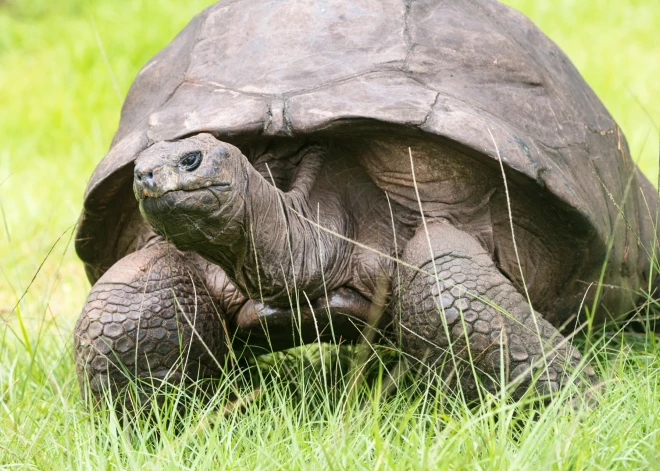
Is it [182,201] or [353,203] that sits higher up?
[182,201]

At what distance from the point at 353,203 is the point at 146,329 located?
33.7 inches

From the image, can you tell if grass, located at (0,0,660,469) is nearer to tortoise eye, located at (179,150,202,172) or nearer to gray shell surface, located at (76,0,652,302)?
gray shell surface, located at (76,0,652,302)

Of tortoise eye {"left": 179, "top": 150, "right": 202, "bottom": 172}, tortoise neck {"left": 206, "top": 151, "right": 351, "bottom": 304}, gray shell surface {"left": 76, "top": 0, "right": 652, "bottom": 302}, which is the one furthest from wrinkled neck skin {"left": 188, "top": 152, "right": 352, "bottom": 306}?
gray shell surface {"left": 76, "top": 0, "right": 652, "bottom": 302}

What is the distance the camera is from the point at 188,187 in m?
2.54

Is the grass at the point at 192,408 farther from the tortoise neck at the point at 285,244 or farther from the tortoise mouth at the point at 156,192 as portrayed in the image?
the tortoise mouth at the point at 156,192

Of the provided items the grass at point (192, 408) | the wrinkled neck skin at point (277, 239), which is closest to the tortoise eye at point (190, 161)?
the wrinkled neck skin at point (277, 239)

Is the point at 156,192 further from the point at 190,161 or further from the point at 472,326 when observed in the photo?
the point at 472,326

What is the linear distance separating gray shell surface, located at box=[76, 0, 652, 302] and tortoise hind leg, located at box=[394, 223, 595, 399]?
0.38m

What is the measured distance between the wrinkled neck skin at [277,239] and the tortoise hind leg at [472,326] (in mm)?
302

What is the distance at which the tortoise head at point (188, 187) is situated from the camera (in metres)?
2.52

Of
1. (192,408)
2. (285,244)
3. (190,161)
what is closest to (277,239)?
(285,244)

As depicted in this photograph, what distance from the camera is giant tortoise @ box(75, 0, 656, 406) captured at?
2844 millimetres

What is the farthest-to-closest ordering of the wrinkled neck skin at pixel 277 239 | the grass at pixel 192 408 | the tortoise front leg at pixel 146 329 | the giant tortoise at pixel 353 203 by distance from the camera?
1. the tortoise front leg at pixel 146 329
2. the giant tortoise at pixel 353 203
3. the wrinkled neck skin at pixel 277 239
4. the grass at pixel 192 408

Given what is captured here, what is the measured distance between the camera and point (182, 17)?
9875 millimetres
